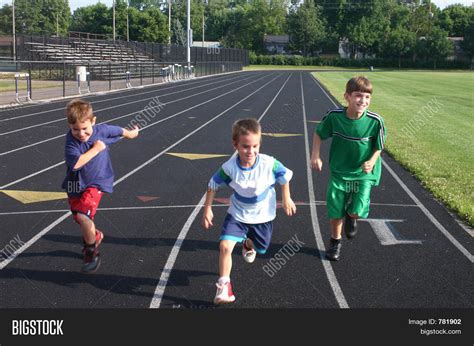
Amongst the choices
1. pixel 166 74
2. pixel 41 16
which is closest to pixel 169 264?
pixel 166 74

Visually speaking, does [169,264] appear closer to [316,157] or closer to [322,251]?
[322,251]

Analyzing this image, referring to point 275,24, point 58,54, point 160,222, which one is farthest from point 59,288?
point 275,24

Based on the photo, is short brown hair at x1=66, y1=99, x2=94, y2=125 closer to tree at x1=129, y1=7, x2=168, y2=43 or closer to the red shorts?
the red shorts

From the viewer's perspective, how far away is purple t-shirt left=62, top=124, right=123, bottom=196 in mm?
5180

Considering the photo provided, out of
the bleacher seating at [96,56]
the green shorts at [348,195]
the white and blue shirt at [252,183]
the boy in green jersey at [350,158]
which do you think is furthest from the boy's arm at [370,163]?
the bleacher seating at [96,56]

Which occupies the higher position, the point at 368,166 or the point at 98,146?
the point at 98,146

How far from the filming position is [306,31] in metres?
117

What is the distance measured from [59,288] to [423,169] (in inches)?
293

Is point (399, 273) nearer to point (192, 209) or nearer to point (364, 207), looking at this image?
point (364, 207)

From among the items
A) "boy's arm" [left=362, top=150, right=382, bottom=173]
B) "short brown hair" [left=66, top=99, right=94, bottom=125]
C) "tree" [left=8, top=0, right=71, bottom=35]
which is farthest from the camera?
"tree" [left=8, top=0, right=71, bottom=35]

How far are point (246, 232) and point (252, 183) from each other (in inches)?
17.8

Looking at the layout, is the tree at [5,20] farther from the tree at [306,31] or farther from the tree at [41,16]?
the tree at [306,31]

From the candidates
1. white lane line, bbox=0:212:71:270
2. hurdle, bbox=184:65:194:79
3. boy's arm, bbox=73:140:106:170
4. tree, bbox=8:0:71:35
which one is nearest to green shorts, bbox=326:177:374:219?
boy's arm, bbox=73:140:106:170

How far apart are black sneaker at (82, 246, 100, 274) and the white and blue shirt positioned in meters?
1.52
